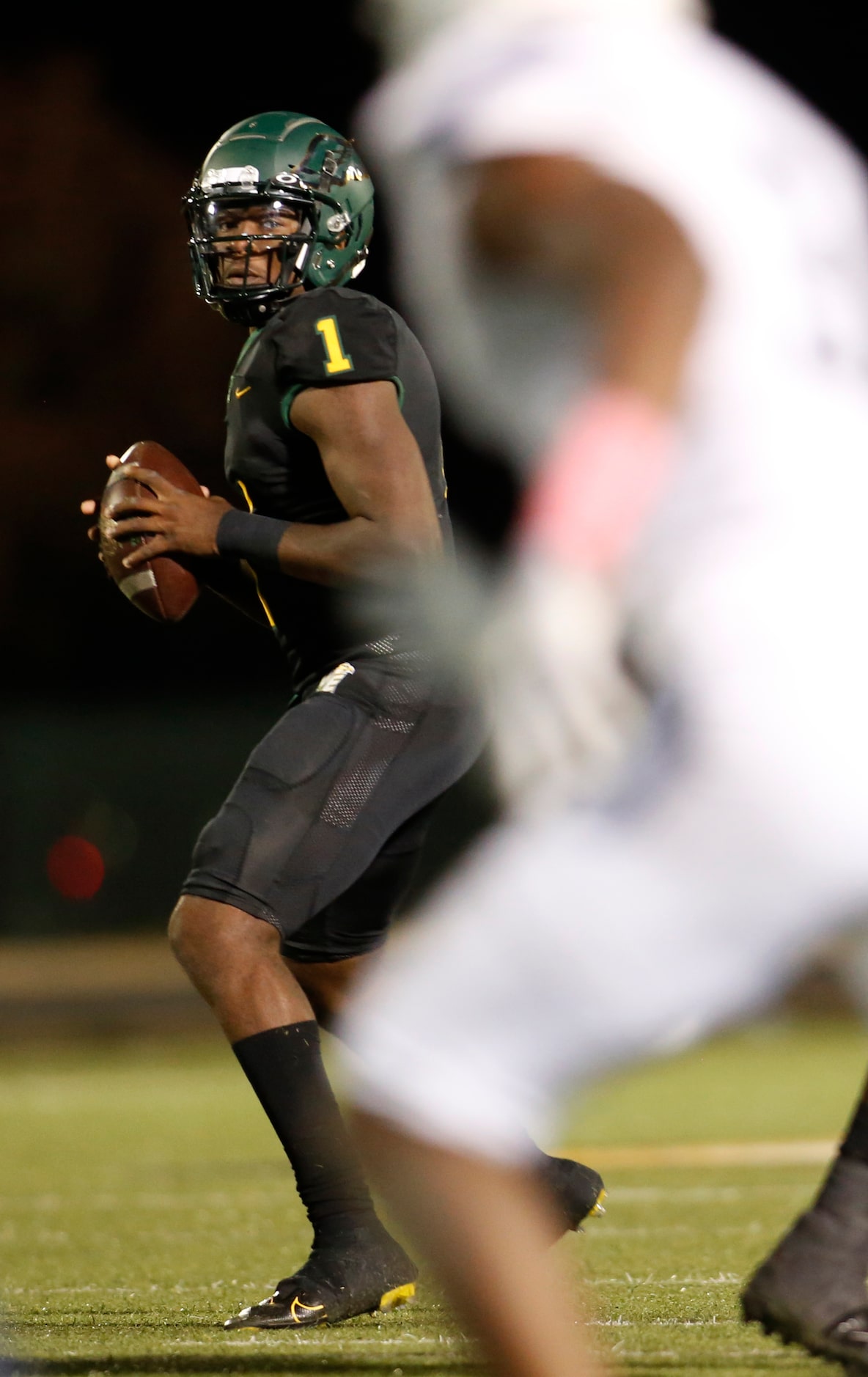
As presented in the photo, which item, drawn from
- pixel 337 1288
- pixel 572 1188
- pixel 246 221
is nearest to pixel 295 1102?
pixel 337 1288

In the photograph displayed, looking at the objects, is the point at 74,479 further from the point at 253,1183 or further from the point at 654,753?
the point at 654,753

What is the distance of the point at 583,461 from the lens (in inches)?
80.5

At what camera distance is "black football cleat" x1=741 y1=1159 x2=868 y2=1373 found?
8.07ft

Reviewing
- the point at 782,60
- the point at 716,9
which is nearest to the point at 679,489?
the point at 716,9

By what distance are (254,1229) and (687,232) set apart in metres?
3.72

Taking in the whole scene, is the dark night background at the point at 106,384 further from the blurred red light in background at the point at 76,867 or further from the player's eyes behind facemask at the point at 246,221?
the player's eyes behind facemask at the point at 246,221

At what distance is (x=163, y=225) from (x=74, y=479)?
9.04 ft

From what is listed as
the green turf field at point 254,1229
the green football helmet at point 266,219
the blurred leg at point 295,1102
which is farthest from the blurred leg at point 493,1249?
the green football helmet at point 266,219

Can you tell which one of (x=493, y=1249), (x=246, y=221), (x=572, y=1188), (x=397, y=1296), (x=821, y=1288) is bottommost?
(x=397, y=1296)

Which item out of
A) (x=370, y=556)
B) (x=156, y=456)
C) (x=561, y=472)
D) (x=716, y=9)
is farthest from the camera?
(x=716, y=9)

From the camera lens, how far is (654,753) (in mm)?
2111

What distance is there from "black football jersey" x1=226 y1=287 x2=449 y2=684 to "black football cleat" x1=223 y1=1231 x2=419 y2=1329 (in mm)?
1042

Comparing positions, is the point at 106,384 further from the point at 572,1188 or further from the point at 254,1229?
the point at 572,1188

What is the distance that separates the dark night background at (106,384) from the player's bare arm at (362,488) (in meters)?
15.1
